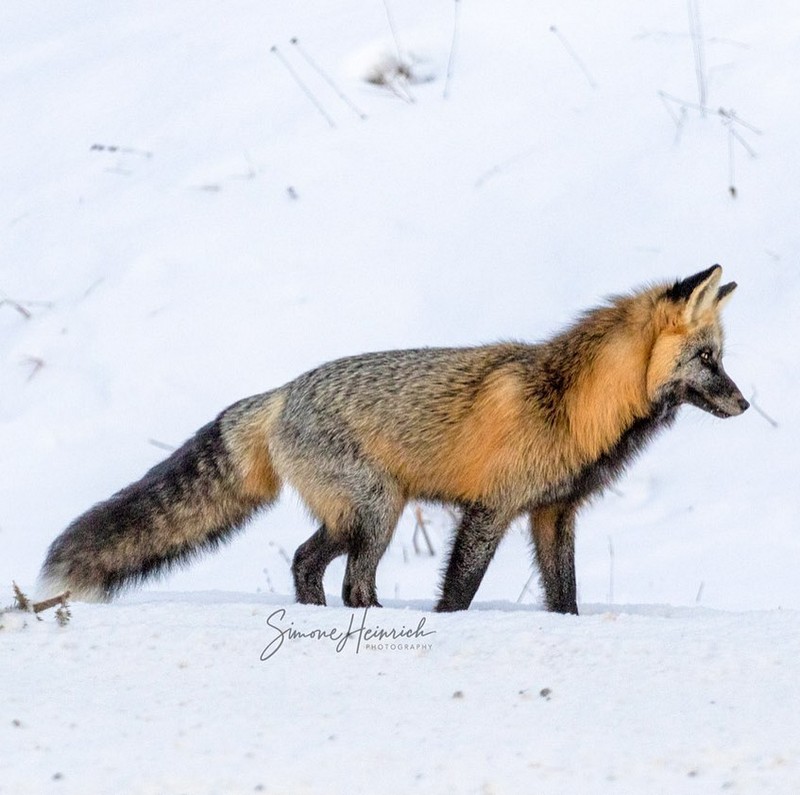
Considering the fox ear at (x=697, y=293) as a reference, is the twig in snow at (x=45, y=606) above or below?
below

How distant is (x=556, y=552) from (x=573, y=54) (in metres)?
8.16

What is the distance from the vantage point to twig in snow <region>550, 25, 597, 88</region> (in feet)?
48.2

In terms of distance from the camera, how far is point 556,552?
25.8ft

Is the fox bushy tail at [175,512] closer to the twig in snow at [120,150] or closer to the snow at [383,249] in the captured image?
the snow at [383,249]

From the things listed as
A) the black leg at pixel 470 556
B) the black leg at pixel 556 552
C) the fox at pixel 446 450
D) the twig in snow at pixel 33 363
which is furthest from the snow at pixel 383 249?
the fox at pixel 446 450

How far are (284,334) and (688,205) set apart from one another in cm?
370

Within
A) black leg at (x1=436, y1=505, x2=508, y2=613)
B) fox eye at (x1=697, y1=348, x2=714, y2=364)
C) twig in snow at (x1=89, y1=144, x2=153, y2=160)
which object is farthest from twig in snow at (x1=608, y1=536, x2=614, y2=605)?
twig in snow at (x1=89, y1=144, x2=153, y2=160)

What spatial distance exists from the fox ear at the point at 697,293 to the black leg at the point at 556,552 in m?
1.19

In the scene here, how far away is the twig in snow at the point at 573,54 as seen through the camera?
14677 millimetres

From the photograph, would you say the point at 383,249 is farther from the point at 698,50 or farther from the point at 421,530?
the point at 698,50

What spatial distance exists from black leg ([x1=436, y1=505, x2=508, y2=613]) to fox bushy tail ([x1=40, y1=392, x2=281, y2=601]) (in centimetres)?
Answer: 113

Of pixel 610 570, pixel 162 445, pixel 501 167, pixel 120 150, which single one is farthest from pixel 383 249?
pixel 610 570

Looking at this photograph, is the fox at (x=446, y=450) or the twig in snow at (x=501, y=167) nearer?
the fox at (x=446, y=450)

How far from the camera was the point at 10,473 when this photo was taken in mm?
11867
